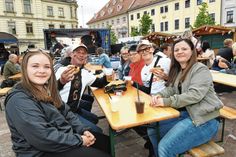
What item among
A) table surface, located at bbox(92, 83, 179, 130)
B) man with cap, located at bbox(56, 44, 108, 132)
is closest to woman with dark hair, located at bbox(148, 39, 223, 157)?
table surface, located at bbox(92, 83, 179, 130)

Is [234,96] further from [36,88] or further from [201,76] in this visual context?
[36,88]

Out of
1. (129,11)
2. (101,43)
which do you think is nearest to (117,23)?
(129,11)

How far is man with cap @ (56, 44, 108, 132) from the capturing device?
8.46 ft

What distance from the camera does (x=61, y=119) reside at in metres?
1.88

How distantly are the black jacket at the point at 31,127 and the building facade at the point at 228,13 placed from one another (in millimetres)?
30077

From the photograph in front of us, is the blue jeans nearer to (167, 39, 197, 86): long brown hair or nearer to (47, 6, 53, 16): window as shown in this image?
(167, 39, 197, 86): long brown hair

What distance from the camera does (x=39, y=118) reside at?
1614 mm

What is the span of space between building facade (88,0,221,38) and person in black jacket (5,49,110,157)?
31.1 m

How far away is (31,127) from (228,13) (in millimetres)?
31157

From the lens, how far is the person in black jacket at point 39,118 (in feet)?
5.14

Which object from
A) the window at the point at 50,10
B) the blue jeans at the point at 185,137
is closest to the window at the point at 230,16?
the blue jeans at the point at 185,137

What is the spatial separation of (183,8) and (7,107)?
115 ft

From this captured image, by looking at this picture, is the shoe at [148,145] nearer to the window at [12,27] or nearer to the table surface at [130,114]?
the table surface at [130,114]

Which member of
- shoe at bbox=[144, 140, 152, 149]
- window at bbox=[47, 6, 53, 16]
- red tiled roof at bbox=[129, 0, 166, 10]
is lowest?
shoe at bbox=[144, 140, 152, 149]
